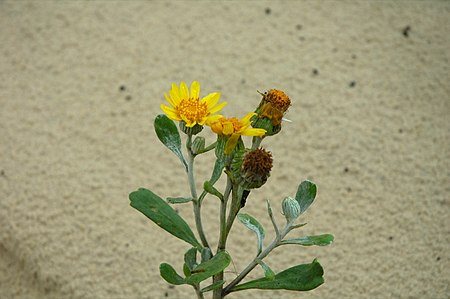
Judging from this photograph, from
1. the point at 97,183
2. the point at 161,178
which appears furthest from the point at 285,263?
the point at 97,183

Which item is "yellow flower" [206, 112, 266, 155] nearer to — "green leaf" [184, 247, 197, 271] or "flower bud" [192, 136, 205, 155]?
"flower bud" [192, 136, 205, 155]

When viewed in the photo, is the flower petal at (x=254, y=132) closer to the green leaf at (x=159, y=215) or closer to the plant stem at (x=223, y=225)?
the plant stem at (x=223, y=225)

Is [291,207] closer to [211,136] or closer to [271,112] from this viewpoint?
[271,112]

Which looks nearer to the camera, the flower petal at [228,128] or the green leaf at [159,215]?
the flower petal at [228,128]

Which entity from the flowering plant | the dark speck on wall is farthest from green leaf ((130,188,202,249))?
the dark speck on wall

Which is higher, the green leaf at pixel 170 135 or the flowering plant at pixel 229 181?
the green leaf at pixel 170 135

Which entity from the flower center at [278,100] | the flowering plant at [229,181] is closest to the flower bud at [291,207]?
the flowering plant at [229,181]

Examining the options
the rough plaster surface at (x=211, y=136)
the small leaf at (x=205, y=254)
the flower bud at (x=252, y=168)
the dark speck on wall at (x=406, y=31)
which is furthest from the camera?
the dark speck on wall at (x=406, y=31)
